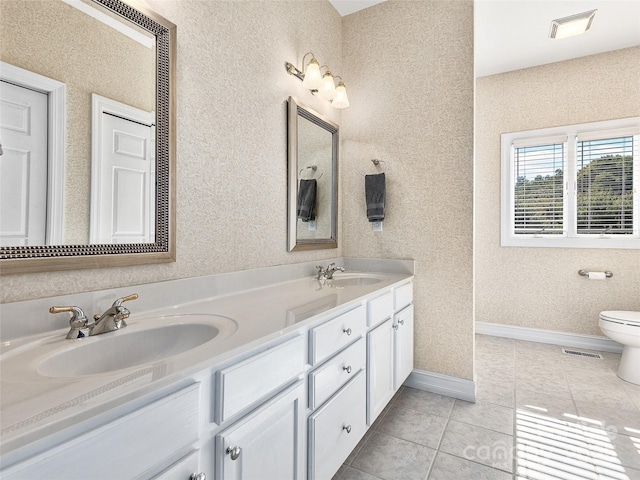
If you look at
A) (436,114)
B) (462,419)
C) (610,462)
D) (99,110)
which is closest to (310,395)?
(99,110)

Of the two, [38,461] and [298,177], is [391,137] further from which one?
[38,461]

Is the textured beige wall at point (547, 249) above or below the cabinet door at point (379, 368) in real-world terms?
above

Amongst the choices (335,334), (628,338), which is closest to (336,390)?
(335,334)

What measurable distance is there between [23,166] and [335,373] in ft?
3.72

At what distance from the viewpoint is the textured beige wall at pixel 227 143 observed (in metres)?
1.25

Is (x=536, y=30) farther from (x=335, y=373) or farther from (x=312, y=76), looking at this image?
(x=335, y=373)

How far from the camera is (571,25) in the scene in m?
2.52

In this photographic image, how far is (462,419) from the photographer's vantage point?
1.88m

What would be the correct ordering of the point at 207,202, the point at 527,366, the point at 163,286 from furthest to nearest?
the point at 527,366
the point at 207,202
the point at 163,286

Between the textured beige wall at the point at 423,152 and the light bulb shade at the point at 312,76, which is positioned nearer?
the light bulb shade at the point at 312,76

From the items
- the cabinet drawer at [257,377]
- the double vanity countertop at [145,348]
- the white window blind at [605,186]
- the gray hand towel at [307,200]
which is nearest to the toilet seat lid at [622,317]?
the white window blind at [605,186]

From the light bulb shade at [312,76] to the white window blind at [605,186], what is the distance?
258 centimetres

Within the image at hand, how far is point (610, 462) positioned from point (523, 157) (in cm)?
260

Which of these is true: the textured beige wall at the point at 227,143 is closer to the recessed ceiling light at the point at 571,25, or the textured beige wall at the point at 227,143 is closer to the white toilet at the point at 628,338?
the recessed ceiling light at the point at 571,25
